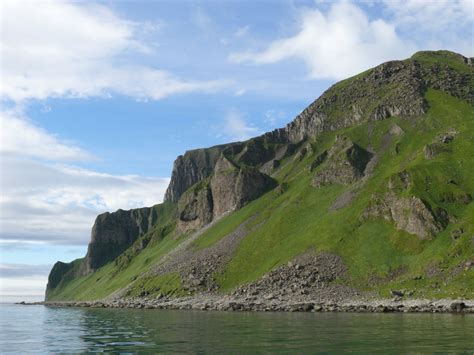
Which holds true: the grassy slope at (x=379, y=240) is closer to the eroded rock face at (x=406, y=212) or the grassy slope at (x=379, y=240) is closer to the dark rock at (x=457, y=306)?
the eroded rock face at (x=406, y=212)

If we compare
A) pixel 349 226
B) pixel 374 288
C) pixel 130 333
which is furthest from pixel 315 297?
pixel 130 333

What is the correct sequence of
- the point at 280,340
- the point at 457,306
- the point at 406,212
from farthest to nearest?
the point at 406,212
the point at 457,306
the point at 280,340

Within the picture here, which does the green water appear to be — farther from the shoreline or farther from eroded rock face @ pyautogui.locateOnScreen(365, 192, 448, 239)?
eroded rock face @ pyautogui.locateOnScreen(365, 192, 448, 239)

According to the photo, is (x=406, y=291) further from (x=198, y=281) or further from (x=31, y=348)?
(x=31, y=348)

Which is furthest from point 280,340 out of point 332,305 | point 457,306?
point 332,305

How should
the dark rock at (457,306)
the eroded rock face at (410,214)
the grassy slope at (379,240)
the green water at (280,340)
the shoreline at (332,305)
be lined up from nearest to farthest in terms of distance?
the green water at (280,340) → the dark rock at (457,306) → the shoreline at (332,305) → the grassy slope at (379,240) → the eroded rock face at (410,214)

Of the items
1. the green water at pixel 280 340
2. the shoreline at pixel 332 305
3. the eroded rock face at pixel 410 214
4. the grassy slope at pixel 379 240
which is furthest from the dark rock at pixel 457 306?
the eroded rock face at pixel 410 214

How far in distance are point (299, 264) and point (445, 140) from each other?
260ft

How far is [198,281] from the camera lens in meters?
178

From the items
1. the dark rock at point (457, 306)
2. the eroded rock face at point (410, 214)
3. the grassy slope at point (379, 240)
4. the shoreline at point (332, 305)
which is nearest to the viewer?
the dark rock at point (457, 306)

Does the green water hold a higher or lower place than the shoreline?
higher

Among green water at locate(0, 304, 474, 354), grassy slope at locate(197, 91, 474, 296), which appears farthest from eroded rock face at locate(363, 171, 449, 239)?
green water at locate(0, 304, 474, 354)

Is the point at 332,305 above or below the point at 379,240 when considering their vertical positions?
below

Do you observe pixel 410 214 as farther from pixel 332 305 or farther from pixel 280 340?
pixel 280 340
